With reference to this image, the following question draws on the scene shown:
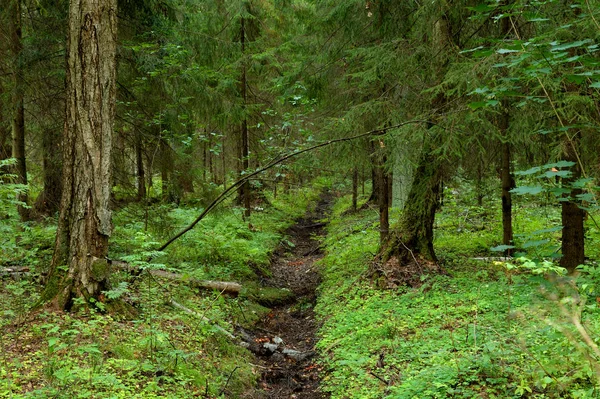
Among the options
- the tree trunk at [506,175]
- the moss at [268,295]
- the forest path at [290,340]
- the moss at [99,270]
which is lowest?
the forest path at [290,340]

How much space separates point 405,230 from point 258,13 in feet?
34.8

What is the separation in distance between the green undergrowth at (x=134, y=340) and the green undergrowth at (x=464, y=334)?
5.07 feet

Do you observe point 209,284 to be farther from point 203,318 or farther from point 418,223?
point 418,223

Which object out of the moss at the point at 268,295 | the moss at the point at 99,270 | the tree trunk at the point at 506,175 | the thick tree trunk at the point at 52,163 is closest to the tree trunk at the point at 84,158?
the moss at the point at 99,270

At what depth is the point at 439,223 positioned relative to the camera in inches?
523

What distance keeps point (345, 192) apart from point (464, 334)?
2710 millimetres

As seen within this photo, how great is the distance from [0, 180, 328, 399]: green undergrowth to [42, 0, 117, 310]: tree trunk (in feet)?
1.23

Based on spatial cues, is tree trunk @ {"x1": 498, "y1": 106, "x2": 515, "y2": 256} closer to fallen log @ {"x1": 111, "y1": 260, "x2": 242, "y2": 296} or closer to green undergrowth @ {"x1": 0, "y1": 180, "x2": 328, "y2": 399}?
green undergrowth @ {"x1": 0, "y1": 180, "x2": 328, "y2": 399}

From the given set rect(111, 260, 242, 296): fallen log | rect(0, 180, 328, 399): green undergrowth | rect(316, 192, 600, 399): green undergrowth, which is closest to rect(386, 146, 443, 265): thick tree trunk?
rect(316, 192, 600, 399): green undergrowth

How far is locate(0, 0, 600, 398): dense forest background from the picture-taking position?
145 inches

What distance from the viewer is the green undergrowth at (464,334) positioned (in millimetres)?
3191

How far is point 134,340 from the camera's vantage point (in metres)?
5.07

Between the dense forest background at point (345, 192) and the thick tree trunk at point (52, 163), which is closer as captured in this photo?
the dense forest background at point (345, 192)

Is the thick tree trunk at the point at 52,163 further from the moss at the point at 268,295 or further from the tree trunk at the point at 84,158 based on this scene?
the moss at the point at 268,295
